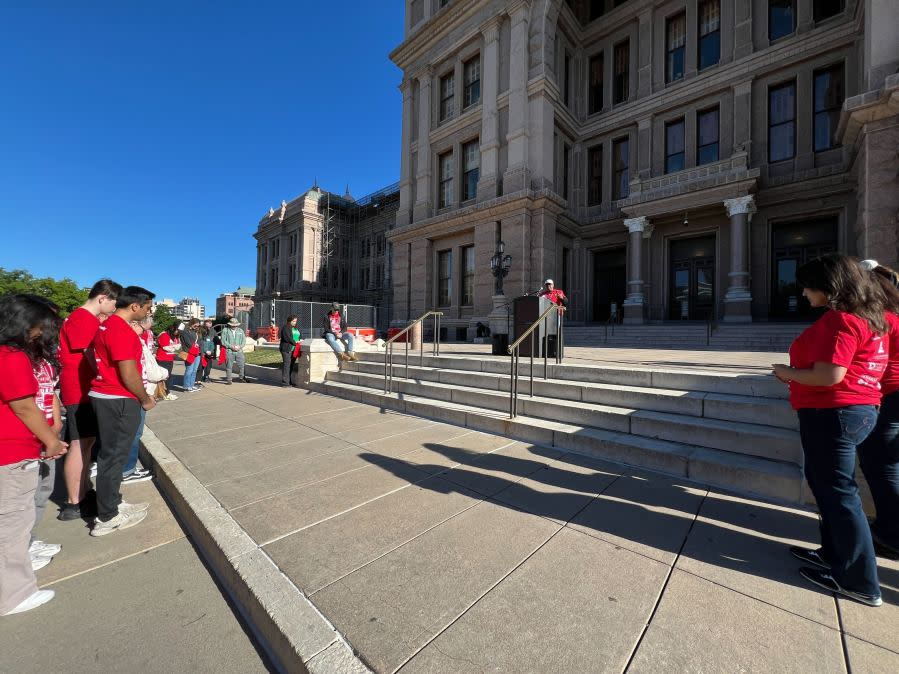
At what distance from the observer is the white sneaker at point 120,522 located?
3080 millimetres

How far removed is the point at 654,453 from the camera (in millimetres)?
3881

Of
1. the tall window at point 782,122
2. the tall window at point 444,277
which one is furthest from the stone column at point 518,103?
the tall window at point 782,122

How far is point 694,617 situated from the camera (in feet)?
6.42

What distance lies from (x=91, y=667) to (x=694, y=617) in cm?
303

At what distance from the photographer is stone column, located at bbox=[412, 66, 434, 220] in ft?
68.9

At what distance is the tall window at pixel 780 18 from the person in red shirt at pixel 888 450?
823 inches

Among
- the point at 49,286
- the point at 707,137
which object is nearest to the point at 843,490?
the point at 707,137

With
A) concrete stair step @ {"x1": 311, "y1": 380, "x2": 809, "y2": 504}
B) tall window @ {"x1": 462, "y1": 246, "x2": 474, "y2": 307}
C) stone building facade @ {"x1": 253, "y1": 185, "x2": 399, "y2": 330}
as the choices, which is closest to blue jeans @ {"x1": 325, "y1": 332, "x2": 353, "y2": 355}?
concrete stair step @ {"x1": 311, "y1": 380, "x2": 809, "y2": 504}

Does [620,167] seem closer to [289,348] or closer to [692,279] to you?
[692,279]

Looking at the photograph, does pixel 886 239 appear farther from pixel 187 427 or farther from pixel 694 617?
pixel 187 427

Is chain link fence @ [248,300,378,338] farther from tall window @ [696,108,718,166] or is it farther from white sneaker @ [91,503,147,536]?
white sneaker @ [91,503,147,536]

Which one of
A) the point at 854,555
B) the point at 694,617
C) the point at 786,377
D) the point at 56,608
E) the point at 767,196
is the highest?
the point at 767,196

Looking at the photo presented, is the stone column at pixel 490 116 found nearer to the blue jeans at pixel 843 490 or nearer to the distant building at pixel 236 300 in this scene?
the blue jeans at pixel 843 490

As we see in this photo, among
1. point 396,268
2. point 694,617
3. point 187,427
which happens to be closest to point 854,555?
point 694,617
